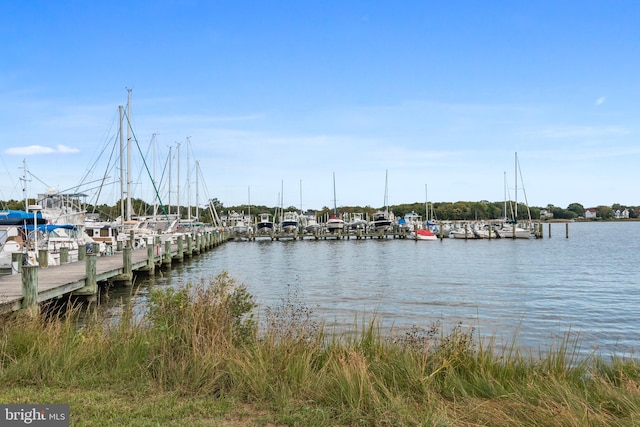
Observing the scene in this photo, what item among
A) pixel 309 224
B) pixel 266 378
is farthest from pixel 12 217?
pixel 309 224

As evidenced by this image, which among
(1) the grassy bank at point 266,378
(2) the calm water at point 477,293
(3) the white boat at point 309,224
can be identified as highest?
(3) the white boat at point 309,224

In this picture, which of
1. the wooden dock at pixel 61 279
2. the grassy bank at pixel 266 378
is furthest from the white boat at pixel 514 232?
the grassy bank at pixel 266 378

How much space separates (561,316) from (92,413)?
54.5 ft

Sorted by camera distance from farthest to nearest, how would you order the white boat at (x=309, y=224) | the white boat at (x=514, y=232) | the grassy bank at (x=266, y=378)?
the white boat at (x=309, y=224) < the white boat at (x=514, y=232) < the grassy bank at (x=266, y=378)

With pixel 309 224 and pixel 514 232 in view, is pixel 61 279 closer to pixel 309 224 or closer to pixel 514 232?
pixel 514 232

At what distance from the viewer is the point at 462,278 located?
1213 inches

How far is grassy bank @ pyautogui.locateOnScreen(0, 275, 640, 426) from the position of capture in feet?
19.6

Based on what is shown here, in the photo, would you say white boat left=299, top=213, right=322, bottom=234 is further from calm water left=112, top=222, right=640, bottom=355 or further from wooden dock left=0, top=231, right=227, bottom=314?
wooden dock left=0, top=231, right=227, bottom=314

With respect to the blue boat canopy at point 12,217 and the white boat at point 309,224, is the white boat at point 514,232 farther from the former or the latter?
the blue boat canopy at point 12,217

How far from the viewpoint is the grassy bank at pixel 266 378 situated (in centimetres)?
599

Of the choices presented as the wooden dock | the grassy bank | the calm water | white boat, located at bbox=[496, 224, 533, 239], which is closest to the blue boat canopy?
the wooden dock

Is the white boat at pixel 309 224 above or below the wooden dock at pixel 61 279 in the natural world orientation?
above

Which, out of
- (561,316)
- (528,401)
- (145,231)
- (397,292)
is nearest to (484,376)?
(528,401)

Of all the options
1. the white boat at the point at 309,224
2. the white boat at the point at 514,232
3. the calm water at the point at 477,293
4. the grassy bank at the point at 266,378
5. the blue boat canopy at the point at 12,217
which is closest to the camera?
the grassy bank at the point at 266,378
